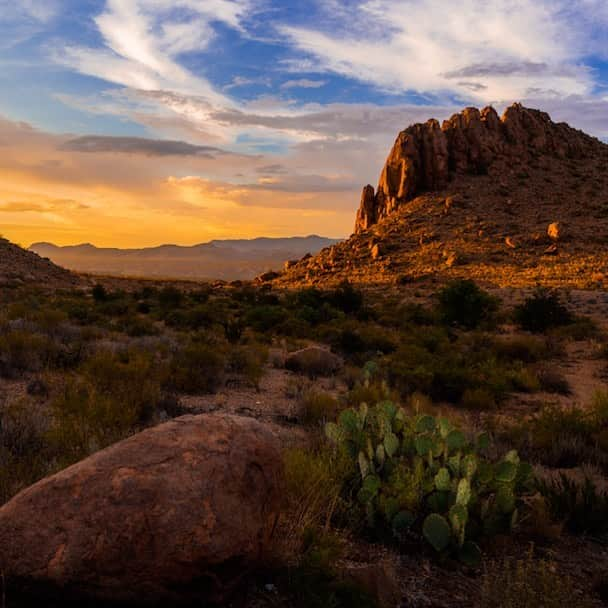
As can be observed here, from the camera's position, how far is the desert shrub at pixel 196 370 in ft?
31.0

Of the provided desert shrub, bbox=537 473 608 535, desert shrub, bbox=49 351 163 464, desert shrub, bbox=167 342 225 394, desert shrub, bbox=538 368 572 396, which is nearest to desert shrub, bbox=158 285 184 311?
desert shrub, bbox=167 342 225 394

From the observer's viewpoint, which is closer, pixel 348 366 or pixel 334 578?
pixel 334 578

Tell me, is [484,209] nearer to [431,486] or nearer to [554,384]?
[554,384]

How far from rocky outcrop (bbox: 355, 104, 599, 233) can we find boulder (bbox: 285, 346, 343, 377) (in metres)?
49.7

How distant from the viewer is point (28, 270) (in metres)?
43.8

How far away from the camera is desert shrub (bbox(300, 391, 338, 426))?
7.90m

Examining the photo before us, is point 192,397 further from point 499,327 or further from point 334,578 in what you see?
point 499,327

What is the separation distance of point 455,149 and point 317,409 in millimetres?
58032

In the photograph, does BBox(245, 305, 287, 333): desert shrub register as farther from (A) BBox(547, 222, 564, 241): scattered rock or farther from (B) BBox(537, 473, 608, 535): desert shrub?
(A) BBox(547, 222, 564, 241): scattered rock

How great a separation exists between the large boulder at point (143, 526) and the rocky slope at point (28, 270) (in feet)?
125

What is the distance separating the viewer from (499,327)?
71.4ft

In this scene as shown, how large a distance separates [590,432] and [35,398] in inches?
324

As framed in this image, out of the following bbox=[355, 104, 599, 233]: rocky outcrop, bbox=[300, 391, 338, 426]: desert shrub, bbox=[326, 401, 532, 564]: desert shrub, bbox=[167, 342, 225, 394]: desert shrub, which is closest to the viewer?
bbox=[326, 401, 532, 564]: desert shrub

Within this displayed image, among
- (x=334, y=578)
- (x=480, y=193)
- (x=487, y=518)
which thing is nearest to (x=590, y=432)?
(x=487, y=518)
